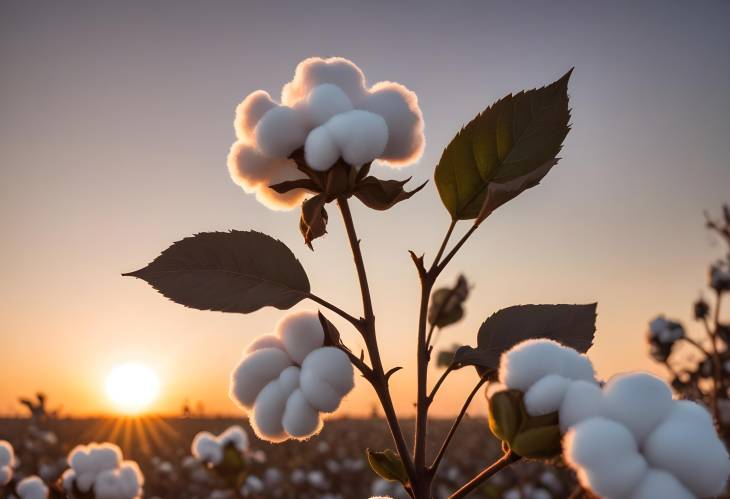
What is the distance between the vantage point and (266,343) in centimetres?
89

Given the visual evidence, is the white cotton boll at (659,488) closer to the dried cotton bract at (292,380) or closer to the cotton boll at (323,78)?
the dried cotton bract at (292,380)

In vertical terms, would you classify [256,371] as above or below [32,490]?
above

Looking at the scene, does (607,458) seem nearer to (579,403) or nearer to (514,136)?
(579,403)

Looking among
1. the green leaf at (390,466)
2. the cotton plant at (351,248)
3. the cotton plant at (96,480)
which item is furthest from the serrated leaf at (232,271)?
the cotton plant at (96,480)

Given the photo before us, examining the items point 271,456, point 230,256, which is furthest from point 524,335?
point 271,456

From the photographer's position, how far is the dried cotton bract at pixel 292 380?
0.80 m

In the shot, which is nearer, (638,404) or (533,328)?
(638,404)

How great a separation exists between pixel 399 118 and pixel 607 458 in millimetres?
522

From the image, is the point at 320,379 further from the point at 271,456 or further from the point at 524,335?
the point at 271,456

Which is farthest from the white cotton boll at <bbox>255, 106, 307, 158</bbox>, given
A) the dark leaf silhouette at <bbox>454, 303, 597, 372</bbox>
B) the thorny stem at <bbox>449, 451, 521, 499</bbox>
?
the thorny stem at <bbox>449, 451, 521, 499</bbox>

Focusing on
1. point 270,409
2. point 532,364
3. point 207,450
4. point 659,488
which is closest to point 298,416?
point 270,409

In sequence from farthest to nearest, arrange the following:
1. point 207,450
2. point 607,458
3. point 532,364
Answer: point 207,450, point 532,364, point 607,458

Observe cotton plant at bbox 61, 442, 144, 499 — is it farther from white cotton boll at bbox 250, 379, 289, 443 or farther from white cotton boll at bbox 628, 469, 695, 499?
white cotton boll at bbox 628, 469, 695, 499

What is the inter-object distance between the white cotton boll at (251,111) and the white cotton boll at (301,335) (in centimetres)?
25
